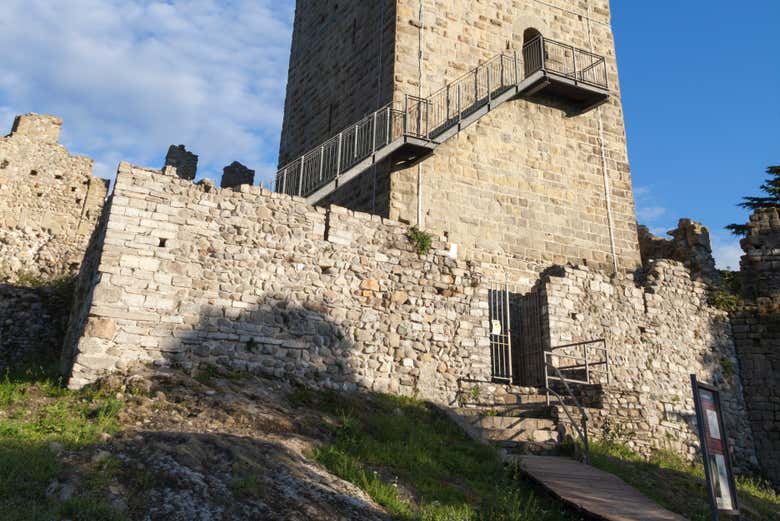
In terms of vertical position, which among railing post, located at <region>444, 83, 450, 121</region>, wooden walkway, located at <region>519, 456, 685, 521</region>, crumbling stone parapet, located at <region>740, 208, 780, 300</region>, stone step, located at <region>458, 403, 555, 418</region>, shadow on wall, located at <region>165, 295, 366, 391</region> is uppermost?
railing post, located at <region>444, 83, 450, 121</region>

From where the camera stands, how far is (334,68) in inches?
666

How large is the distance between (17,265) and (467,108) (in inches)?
482

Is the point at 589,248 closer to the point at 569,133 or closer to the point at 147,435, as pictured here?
the point at 569,133

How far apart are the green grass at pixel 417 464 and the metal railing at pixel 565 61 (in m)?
9.92

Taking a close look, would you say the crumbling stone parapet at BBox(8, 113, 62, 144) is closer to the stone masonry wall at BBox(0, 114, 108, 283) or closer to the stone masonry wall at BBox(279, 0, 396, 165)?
the stone masonry wall at BBox(0, 114, 108, 283)

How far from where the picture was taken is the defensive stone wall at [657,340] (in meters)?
A: 12.4

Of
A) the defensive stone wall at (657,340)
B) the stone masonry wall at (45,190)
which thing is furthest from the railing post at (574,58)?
the stone masonry wall at (45,190)

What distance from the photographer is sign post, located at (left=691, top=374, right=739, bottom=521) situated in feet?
18.6

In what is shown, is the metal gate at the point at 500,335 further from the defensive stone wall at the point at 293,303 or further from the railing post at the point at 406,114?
the railing post at the point at 406,114

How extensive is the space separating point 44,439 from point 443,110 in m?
10.7

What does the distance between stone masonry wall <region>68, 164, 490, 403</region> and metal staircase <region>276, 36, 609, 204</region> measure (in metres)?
1.47

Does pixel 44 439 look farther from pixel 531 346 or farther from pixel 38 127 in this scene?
pixel 38 127

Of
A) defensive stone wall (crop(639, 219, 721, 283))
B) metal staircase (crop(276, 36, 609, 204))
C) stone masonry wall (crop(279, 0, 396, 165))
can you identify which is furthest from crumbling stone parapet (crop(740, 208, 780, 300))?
stone masonry wall (crop(279, 0, 396, 165))

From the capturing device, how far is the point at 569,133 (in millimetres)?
15945
